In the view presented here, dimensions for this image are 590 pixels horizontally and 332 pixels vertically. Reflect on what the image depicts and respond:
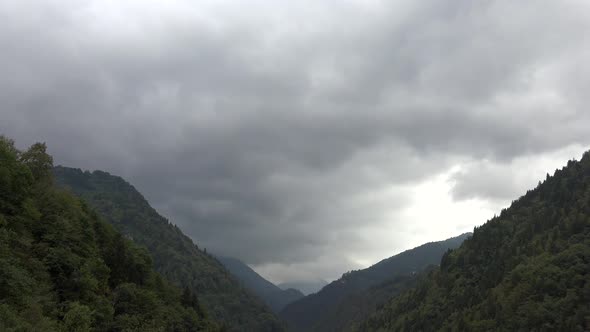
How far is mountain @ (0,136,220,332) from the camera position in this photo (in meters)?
45.9

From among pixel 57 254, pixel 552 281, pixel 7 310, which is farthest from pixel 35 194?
pixel 552 281

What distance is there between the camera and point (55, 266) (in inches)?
2393

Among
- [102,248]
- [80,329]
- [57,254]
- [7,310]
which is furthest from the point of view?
[102,248]

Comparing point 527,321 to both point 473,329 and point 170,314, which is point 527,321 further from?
point 170,314

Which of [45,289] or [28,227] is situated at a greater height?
[28,227]

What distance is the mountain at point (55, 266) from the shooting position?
4594 centimetres

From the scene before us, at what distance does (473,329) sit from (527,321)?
86.8ft

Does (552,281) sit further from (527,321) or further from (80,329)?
(80,329)

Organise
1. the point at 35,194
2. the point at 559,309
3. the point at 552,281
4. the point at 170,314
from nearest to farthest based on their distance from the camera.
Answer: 1. the point at 35,194
2. the point at 170,314
3. the point at 559,309
4. the point at 552,281

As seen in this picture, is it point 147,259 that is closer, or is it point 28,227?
point 28,227

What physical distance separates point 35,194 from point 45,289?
24448 millimetres

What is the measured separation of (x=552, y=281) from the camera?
186 m

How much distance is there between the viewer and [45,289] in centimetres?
5372

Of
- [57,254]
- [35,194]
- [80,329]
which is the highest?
[35,194]
